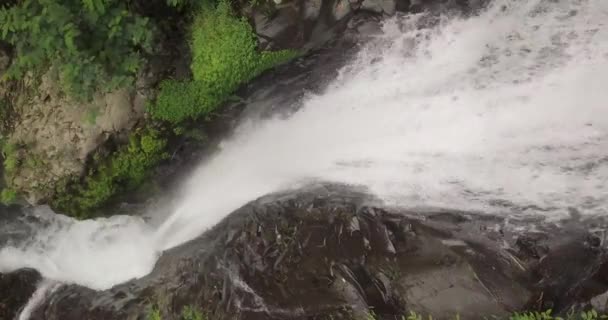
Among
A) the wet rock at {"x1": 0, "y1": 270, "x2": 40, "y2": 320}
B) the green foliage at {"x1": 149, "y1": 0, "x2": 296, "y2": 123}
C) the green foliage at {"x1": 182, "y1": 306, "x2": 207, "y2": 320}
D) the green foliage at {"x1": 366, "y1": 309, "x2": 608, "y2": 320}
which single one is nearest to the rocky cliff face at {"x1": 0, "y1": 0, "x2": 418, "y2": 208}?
the green foliage at {"x1": 149, "y1": 0, "x2": 296, "y2": 123}

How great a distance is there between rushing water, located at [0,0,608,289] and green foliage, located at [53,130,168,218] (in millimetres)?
705

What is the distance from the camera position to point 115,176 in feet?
20.0

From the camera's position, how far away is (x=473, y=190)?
514 centimetres

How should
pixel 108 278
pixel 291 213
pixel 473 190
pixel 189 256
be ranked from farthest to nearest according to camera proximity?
pixel 108 278, pixel 189 256, pixel 291 213, pixel 473 190

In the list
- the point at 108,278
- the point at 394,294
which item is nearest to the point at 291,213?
the point at 394,294

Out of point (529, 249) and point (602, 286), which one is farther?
point (529, 249)

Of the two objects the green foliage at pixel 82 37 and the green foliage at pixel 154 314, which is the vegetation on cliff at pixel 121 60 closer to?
the green foliage at pixel 82 37

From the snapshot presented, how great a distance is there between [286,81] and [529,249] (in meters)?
3.27

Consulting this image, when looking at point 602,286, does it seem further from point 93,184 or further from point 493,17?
point 93,184

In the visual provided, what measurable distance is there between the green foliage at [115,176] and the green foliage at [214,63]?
38 cm

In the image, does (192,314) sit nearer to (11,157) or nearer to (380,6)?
(11,157)

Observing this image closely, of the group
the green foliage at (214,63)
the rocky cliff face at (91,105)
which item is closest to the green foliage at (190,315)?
the rocky cliff face at (91,105)

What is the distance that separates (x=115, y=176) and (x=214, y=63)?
6.06 feet

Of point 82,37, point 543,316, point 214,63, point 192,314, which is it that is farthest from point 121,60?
point 543,316
